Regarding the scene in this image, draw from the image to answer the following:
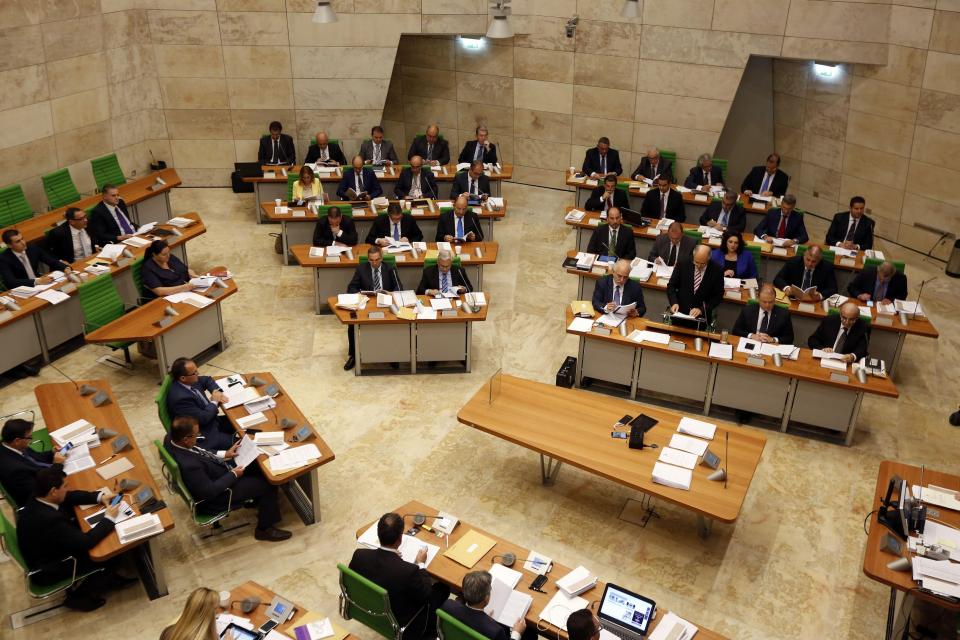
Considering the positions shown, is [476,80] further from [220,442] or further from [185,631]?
[185,631]

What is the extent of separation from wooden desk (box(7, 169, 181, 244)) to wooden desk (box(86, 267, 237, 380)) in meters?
3.30

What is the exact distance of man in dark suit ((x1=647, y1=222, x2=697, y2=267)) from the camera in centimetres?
1112

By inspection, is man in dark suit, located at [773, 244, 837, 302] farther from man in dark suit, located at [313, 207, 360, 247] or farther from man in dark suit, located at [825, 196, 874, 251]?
man in dark suit, located at [313, 207, 360, 247]

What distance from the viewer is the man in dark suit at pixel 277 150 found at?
1489 centimetres

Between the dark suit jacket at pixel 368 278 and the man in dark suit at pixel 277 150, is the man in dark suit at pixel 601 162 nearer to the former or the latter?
the man in dark suit at pixel 277 150

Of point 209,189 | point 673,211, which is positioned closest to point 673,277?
point 673,211

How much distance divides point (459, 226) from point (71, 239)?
5364mm

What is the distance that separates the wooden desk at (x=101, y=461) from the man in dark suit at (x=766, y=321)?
6.53m

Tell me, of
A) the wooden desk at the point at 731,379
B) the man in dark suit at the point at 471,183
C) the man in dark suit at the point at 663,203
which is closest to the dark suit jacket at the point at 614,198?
the man in dark suit at the point at 663,203

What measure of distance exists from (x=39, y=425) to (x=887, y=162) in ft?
43.3

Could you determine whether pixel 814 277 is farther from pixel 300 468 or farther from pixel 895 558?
pixel 300 468

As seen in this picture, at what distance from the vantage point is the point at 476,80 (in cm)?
1641

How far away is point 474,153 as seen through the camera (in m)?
15.2

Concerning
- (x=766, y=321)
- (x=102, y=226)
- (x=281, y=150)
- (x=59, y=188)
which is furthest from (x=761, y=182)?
(x=59, y=188)
